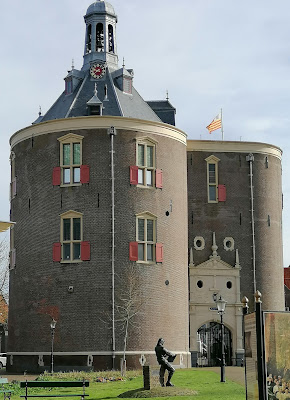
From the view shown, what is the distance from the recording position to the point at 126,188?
3962 cm

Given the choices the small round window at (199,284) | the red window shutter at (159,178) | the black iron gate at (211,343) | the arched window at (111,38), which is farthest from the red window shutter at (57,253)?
the arched window at (111,38)

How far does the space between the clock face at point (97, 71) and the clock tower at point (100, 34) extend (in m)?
1.45

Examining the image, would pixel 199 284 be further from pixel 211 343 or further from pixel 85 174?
pixel 85 174

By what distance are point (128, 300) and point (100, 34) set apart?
54.6 feet

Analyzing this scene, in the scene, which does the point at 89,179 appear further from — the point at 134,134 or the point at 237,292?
the point at 237,292

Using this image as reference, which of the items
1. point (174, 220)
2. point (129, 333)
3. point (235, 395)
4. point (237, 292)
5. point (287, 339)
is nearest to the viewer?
point (287, 339)

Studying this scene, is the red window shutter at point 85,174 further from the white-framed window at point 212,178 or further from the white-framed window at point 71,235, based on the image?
the white-framed window at point 212,178

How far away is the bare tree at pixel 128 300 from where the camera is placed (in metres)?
38.4

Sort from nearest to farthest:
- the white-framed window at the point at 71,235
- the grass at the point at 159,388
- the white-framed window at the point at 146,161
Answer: the grass at the point at 159,388, the white-framed window at the point at 71,235, the white-framed window at the point at 146,161

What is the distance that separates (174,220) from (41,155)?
7.83 metres

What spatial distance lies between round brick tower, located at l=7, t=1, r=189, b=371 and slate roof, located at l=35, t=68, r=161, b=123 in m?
0.10

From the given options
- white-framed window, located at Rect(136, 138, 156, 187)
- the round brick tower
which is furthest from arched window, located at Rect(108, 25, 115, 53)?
white-framed window, located at Rect(136, 138, 156, 187)

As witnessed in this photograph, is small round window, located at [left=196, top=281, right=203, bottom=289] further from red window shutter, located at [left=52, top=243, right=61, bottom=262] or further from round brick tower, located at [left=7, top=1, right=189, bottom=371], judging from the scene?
red window shutter, located at [left=52, top=243, right=61, bottom=262]

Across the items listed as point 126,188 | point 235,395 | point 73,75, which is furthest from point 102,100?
point 235,395
